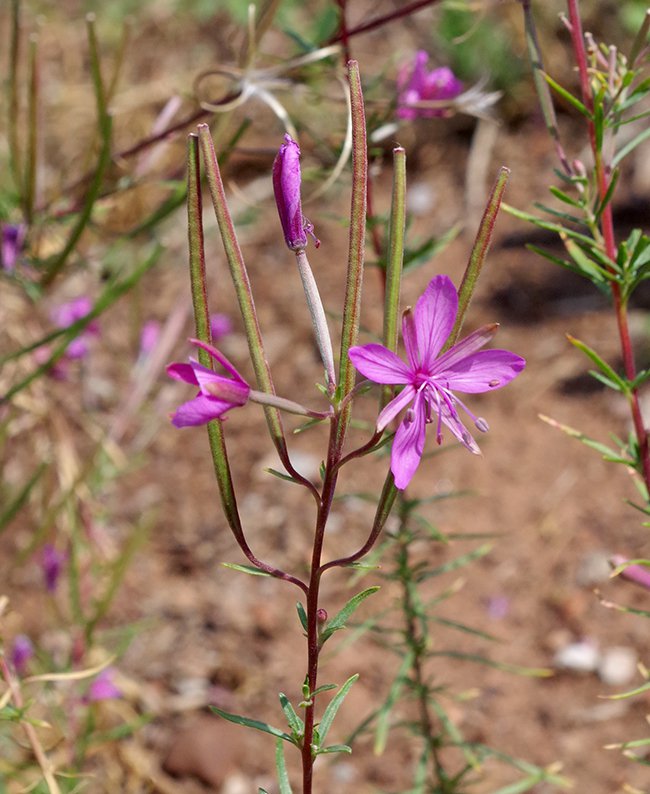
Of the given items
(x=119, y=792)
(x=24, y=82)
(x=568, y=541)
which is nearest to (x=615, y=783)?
(x=568, y=541)

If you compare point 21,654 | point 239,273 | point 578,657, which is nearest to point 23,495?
point 21,654

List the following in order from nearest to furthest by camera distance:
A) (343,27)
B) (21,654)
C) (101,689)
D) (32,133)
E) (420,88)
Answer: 1. (343,27)
2. (420,88)
3. (32,133)
4. (21,654)
5. (101,689)

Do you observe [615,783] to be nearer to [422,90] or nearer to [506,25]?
[422,90]

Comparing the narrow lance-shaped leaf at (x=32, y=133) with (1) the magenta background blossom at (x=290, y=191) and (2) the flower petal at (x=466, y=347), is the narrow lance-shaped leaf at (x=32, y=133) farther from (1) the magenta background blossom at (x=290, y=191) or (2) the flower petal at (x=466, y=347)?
(2) the flower petal at (x=466, y=347)

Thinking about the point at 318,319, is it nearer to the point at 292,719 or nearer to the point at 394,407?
the point at 394,407

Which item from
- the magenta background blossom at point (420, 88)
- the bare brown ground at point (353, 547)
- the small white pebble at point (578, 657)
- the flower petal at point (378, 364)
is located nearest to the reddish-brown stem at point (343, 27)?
the magenta background blossom at point (420, 88)

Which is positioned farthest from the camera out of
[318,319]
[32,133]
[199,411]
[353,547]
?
[353,547]

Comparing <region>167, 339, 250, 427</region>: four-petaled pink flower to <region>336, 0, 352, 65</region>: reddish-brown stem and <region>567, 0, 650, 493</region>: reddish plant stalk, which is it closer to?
<region>567, 0, 650, 493</region>: reddish plant stalk
